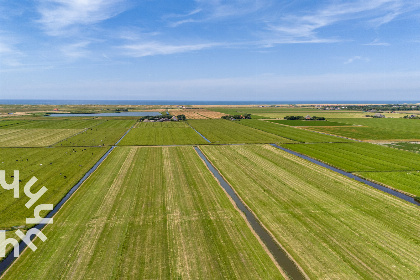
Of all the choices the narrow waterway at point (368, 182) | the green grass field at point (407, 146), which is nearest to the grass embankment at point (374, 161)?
the narrow waterway at point (368, 182)

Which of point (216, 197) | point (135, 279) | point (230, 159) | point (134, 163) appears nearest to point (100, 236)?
point (135, 279)

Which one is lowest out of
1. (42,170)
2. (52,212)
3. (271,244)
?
(271,244)

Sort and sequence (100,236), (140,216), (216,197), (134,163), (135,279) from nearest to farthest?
(135,279) → (100,236) → (140,216) → (216,197) → (134,163)

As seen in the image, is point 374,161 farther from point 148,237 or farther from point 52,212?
point 52,212

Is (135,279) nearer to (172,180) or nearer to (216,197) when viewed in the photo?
(216,197)

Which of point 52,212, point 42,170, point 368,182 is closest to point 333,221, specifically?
point 368,182

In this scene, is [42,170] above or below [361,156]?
below

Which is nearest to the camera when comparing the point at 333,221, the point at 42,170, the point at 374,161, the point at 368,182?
the point at 333,221
